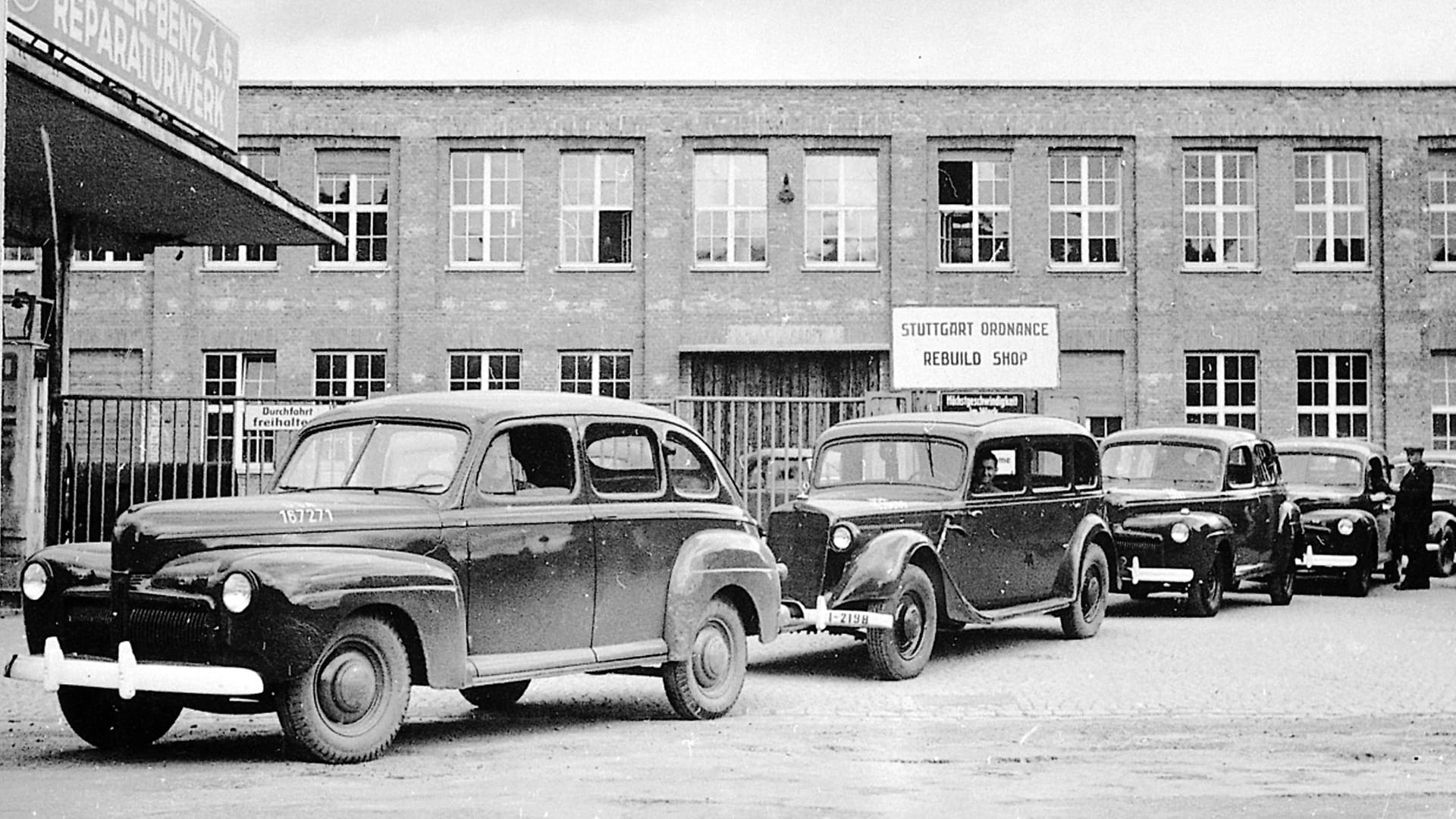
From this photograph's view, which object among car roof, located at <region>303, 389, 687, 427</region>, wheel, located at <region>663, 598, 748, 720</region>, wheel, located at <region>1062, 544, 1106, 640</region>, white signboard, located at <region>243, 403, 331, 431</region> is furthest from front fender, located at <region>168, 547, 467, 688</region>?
white signboard, located at <region>243, 403, 331, 431</region>

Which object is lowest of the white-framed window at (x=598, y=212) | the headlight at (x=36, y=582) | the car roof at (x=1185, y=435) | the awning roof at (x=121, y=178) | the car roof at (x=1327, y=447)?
the headlight at (x=36, y=582)

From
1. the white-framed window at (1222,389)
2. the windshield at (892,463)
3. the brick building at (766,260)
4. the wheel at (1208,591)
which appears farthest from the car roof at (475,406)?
the white-framed window at (1222,389)

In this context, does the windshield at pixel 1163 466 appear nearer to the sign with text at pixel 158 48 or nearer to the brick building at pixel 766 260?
the sign with text at pixel 158 48

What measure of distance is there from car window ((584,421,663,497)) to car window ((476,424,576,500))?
0.17 meters

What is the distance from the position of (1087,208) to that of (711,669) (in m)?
23.9

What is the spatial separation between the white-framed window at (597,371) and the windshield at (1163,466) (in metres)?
14.6

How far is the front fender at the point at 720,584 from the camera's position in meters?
9.90

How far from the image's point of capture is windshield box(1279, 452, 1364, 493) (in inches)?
827

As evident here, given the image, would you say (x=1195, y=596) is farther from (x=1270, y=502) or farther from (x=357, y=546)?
(x=357, y=546)

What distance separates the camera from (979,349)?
858 inches

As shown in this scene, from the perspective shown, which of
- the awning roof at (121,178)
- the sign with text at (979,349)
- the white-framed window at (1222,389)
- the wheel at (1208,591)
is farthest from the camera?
the white-framed window at (1222,389)

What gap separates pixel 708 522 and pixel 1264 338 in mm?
24278

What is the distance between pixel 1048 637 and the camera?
15445 millimetres

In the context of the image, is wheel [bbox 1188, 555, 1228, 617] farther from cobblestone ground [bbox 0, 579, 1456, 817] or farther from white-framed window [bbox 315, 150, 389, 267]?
white-framed window [bbox 315, 150, 389, 267]
